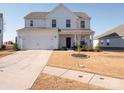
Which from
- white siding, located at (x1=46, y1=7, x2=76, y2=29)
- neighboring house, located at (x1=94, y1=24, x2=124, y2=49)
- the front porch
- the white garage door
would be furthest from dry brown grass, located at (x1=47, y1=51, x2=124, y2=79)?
neighboring house, located at (x1=94, y1=24, x2=124, y2=49)

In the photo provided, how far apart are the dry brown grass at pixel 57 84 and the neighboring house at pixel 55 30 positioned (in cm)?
1987

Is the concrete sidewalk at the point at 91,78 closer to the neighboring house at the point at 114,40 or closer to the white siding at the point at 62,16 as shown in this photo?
the white siding at the point at 62,16

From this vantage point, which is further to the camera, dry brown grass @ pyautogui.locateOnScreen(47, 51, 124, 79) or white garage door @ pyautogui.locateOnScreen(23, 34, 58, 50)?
white garage door @ pyautogui.locateOnScreen(23, 34, 58, 50)

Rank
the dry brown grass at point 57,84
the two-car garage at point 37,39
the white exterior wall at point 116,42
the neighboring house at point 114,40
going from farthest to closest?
the neighboring house at point 114,40
the white exterior wall at point 116,42
the two-car garage at point 37,39
the dry brown grass at point 57,84

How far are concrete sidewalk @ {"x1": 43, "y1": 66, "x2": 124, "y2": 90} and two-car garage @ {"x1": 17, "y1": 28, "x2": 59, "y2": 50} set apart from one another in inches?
693

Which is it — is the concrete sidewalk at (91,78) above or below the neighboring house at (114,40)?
below

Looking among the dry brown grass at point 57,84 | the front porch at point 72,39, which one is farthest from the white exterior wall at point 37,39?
the dry brown grass at point 57,84

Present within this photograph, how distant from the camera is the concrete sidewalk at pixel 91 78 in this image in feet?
31.8

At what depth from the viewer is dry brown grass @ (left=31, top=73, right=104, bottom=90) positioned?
864cm

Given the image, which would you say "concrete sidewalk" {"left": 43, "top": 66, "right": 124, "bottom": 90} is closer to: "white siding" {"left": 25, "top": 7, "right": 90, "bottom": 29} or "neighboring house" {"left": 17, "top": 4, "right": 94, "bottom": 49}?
"neighboring house" {"left": 17, "top": 4, "right": 94, "bottom": 49}

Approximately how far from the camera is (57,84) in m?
9.15

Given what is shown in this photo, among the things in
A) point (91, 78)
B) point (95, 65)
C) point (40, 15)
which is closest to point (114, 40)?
point (40, 15)

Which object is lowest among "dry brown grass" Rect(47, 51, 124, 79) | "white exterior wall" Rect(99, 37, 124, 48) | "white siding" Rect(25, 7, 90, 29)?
"dry brown grass" Rect(47, 51, 124, 79)

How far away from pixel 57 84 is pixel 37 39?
21.2 m
